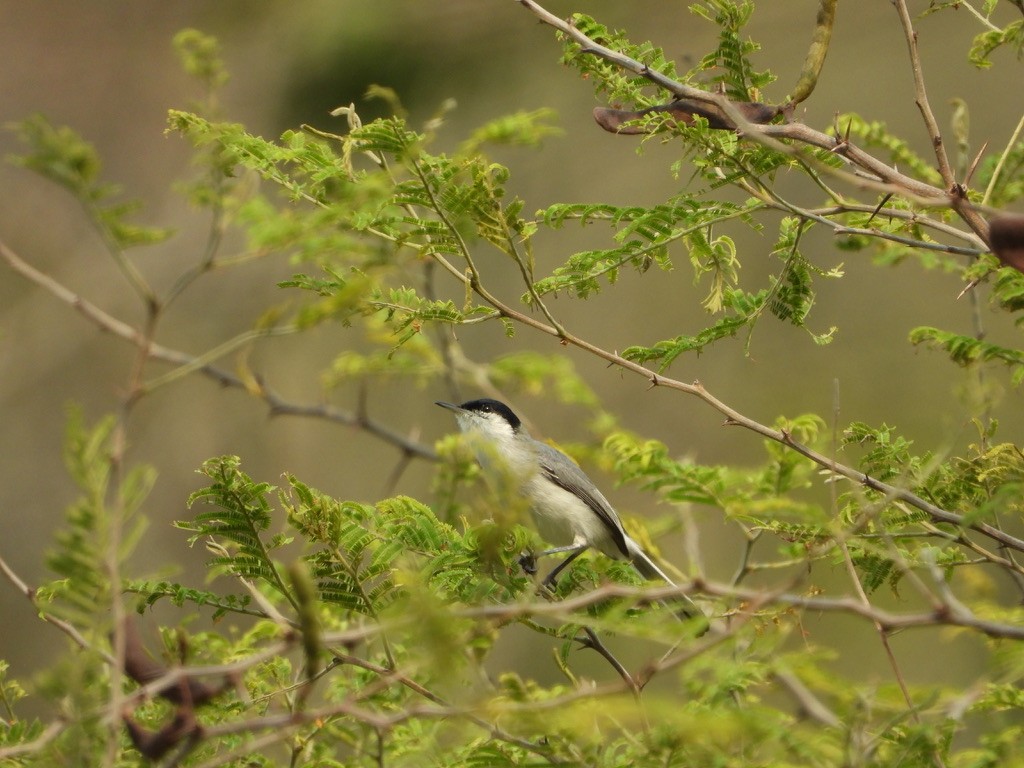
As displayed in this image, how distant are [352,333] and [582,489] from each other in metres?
5.16

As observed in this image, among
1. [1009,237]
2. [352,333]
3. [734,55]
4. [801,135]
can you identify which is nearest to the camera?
[1009,237]

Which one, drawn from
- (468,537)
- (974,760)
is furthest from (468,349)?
(974,760)

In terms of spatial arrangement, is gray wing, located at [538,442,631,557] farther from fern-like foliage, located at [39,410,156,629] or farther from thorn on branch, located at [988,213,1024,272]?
fern-like foliage, located at [39,410,156,629]

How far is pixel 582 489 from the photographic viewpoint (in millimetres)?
3123

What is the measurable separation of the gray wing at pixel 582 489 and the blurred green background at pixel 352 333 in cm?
201

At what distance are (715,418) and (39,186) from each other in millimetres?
6524

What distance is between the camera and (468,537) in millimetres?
1664

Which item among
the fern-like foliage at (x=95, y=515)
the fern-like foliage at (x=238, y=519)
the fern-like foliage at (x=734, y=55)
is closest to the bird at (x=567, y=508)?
the fern-like foliage at (x=238, y=519)

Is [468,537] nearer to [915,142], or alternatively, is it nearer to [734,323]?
[734,323]

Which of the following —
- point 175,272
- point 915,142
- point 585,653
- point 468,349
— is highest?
point 175,272

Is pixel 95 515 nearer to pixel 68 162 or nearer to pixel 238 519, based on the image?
pixel 68 162

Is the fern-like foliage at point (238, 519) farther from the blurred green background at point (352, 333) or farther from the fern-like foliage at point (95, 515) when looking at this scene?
the blurred green background at point (352, 333)

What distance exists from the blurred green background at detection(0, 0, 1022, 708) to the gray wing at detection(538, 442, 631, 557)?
2.01m

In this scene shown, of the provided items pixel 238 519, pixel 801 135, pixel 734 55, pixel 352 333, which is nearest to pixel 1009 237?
pixel 801 135
